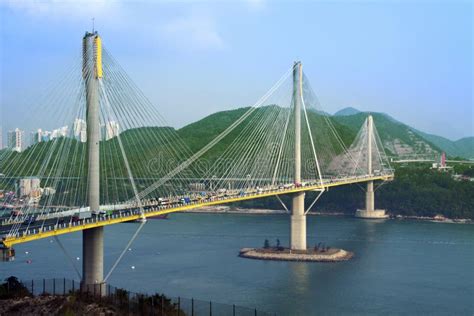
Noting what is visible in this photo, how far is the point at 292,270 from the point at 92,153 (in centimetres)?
839

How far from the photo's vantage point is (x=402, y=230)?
103 ft

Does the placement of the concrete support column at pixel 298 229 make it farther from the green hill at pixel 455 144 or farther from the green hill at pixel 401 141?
the green hill at pixel 455 144

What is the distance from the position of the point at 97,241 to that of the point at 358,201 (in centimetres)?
2894

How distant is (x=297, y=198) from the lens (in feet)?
79.4

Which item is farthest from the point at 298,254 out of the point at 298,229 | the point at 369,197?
the point at 369,197

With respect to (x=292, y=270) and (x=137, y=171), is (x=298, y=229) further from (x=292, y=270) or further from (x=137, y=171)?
(x=137, y=171)

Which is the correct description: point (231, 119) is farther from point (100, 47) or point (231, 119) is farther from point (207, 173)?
point (100, 47)

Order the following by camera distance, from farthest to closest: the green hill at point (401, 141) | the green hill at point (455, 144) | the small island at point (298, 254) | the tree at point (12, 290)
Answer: the green hill at point (455, 144)
the green hill at point (401, 141)
the small island at point (298, 254)
the tree at point (12, 290)

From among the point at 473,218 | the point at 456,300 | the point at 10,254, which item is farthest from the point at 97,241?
the point at 473,218

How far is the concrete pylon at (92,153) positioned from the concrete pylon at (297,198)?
10285 millimetres

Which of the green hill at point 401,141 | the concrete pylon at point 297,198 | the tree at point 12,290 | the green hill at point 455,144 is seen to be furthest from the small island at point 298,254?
the green hill at point 455,144

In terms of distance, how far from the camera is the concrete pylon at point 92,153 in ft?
46.7

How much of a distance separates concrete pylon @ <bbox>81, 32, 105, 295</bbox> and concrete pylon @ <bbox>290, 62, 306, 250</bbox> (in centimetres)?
1028

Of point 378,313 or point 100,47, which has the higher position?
point 100,47
